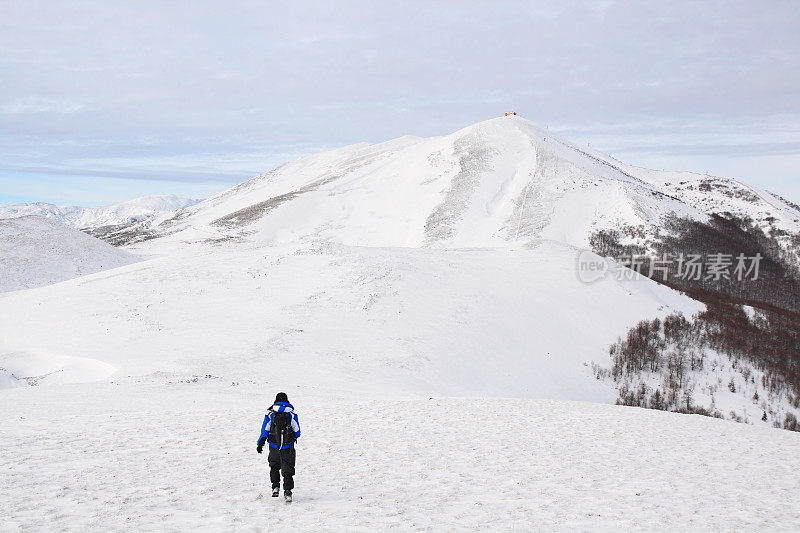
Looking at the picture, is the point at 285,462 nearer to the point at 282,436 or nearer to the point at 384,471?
the point at 282,436

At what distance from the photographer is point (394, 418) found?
1633 cm

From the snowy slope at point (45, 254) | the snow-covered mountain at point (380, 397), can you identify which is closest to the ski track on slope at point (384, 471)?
the snow-covered mountain at point (380, 397)

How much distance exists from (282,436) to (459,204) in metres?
102

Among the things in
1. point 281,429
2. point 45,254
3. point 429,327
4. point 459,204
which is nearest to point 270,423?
point 281,429

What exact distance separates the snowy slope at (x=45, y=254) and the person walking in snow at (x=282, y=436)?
55549 mm

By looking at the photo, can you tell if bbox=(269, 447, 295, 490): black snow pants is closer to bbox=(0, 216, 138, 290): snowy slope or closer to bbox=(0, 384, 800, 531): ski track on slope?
bbox=(0, 384, 800, 531): ski track on slope

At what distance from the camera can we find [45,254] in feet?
196

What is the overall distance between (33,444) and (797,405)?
39.8m

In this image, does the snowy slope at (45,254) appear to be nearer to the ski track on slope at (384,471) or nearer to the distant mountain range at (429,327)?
the distant mountain range at (429,327)

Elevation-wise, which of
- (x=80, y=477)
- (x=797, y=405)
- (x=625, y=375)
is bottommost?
(x=797, y=405)

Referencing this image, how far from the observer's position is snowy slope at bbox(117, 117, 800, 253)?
332ft

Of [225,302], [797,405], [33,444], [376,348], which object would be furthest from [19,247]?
[797,405]

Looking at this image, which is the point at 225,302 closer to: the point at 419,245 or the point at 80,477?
the point at 80,477

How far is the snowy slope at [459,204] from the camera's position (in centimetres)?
10106
